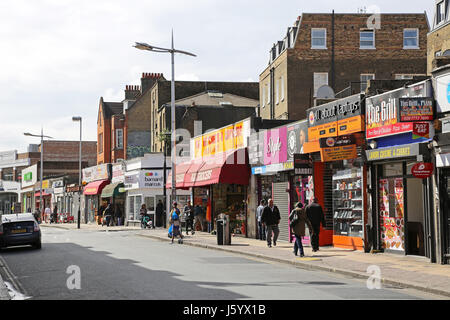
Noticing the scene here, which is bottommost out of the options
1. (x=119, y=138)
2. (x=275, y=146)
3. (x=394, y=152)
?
(x=394, y=152)

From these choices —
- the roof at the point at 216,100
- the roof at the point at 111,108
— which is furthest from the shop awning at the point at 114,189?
the roof at the point at 111,108

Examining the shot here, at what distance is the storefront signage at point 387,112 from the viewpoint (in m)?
18.2

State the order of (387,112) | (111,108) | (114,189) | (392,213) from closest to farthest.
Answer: (387,112) → (392,213) → (114,189) → (111,108)

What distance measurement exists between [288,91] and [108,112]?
31257 millimetres

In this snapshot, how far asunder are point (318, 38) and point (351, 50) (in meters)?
2.43

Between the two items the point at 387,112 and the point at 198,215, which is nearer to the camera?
the point at 387,112

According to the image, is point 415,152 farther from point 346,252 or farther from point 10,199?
point 10,199

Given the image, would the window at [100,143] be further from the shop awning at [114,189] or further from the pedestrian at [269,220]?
the pedestrian at [269,220]

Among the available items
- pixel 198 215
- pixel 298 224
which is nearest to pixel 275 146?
pixel 298 224

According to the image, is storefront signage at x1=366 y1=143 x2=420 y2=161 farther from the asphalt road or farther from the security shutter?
the security shutter

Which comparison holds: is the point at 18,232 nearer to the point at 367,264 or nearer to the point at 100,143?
the point at 367,264

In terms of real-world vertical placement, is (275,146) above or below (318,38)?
below

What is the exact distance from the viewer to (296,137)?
2534 cm

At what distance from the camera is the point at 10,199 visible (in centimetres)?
11181
